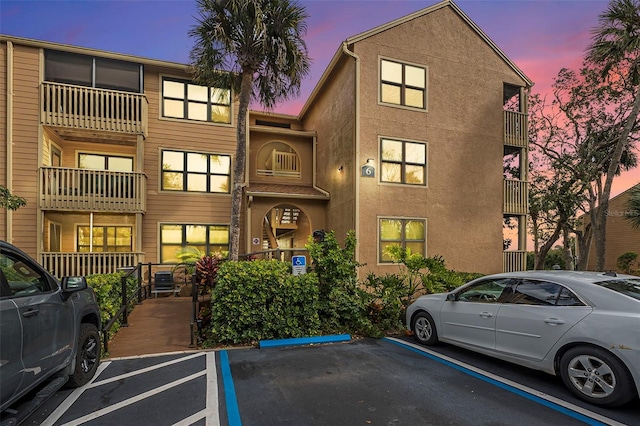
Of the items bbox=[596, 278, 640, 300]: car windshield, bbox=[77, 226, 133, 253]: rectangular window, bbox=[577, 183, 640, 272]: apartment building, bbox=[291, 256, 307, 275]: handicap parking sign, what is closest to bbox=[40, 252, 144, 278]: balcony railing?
bbox=[77, 226, 133, 253]: rectangular window

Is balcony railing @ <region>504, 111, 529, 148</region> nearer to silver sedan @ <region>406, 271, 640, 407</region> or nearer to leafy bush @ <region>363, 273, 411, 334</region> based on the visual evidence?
leafy bush @ <region>363, 273, 411, 334</region>

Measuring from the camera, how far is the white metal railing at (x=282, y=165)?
46.5 feet

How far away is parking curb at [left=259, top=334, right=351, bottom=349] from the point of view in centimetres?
588

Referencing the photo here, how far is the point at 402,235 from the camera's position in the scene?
11492 mm

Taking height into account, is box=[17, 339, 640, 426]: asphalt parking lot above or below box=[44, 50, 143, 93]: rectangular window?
below

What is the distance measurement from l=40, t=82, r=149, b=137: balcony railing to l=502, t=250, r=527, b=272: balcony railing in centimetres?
1463

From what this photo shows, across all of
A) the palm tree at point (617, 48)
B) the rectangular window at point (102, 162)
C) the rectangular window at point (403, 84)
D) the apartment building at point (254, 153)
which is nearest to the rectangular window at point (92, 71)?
the apartment building at point (254, 153)

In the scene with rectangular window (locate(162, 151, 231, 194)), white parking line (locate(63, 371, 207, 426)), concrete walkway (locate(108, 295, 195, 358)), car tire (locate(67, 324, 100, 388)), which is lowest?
concrete walkway (locate(108, 295, 195, 358))

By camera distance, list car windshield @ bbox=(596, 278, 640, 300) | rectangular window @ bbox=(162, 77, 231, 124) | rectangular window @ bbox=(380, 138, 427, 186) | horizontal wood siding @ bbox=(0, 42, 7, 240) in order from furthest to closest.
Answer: rectangular window @ bbox=(162, 77, 231, 124)
rectangular window @ bbox=(380, 138, 427, 186)
horizontal wood siding @ bbox=(0, 42, 7, 240)
car windshield @ bbox=(596, 278, 640, 300)

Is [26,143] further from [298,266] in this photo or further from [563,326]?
[563,326]

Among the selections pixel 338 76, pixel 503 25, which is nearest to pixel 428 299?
pixel 338 76

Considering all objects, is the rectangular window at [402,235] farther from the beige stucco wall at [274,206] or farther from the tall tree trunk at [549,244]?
the tall tree trunk at [549,244]

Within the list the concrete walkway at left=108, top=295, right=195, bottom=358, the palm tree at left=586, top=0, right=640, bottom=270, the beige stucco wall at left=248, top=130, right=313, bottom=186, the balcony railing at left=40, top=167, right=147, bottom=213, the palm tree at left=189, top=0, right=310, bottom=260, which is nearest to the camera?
the concrete walkway at left=108, top=295, right=195, bottom=358

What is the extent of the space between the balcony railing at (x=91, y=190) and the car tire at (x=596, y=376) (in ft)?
40.0
